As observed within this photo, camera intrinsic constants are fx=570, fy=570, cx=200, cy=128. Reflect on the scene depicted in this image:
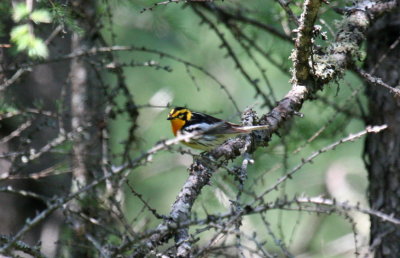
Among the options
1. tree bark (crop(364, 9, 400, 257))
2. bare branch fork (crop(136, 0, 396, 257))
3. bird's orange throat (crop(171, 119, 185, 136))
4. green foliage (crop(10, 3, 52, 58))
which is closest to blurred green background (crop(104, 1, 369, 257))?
bird's orange throat (crop(171, 119, 185, 136))

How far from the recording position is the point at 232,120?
6.54m

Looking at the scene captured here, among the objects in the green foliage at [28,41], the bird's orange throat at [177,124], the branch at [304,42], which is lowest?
the green foliage at [28,41]

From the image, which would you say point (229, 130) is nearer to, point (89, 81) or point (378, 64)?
point (378, 64)

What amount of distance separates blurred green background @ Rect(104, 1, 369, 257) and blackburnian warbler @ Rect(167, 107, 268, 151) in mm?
220

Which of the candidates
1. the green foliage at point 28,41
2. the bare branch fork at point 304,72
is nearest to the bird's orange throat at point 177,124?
the bare branch fork at point 304,72

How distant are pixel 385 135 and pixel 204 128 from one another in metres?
1.26

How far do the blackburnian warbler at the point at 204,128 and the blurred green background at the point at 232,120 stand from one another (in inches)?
8.6

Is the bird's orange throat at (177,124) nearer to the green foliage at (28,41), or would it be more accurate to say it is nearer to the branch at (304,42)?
the branch at (304,42)

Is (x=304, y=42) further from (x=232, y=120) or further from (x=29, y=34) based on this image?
(x=232, y=120)

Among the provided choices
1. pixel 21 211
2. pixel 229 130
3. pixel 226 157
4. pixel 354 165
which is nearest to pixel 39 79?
pixel 21 211

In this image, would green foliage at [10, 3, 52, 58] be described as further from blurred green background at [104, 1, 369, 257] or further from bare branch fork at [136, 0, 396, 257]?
blurred green background at [104, 1, 369, 257]

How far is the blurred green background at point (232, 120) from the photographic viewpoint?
4.55m

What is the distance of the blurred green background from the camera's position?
4.55 metres

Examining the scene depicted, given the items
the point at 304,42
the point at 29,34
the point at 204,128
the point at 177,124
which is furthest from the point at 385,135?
the point at 29,34
